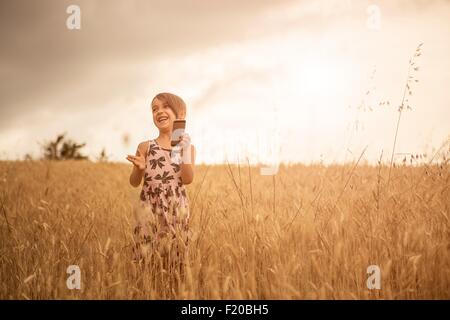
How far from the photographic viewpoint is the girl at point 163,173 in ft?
7.06

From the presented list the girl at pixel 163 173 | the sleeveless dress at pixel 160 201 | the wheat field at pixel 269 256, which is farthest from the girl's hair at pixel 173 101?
the wheat field at pixel 269 256

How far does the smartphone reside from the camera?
85.7 inches

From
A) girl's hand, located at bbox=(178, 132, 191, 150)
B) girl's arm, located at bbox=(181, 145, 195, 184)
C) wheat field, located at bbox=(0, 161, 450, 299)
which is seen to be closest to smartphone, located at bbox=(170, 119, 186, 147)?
girl's hand, located at bbox=(178, 132, 191, 150)

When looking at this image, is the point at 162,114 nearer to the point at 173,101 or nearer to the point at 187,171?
the point at 173,101

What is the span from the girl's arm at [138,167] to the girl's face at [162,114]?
19 cm

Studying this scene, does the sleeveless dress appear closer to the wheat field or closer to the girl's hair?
the wheat field

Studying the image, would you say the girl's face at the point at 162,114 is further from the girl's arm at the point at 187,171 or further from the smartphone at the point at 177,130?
the girl's arm at the point at 187,171

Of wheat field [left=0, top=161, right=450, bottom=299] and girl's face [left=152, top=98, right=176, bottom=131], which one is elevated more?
girl's face [left=152, top=98, right=176, bottom=131]

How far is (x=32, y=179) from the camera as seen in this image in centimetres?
579

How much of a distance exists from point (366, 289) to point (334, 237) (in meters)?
0.48

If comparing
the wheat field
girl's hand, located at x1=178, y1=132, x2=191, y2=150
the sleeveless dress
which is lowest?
the wheat field

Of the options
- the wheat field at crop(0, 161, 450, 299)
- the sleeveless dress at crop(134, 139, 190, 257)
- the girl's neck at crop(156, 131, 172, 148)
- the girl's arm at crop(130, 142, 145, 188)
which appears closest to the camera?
the wheat field at crop(0, 161, 450, 299)

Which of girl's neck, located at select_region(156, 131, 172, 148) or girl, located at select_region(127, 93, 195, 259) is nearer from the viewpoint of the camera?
girl, located at select_region(127, 93, 195, 259)
